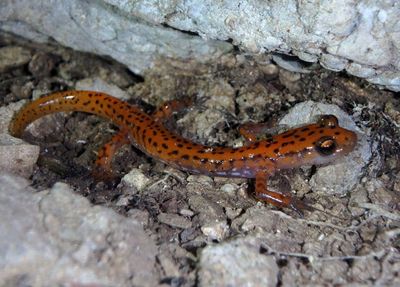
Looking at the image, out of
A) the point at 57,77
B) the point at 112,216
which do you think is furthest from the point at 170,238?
the point at 57,77

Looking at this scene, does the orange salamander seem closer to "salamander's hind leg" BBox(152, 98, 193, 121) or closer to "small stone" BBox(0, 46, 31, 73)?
"salamander's hind leg" BBox(152, 98, 193, 121)

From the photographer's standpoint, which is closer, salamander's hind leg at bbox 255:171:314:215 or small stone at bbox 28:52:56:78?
salamander's hind leg at bbox 255:171:314:215

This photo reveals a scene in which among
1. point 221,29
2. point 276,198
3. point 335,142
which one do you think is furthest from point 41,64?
point 335,142

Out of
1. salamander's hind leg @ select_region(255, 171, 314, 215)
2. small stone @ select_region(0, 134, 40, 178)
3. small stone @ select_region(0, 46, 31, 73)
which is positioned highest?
salamander's hind leg @ select_region(255, 171, 314, 215)

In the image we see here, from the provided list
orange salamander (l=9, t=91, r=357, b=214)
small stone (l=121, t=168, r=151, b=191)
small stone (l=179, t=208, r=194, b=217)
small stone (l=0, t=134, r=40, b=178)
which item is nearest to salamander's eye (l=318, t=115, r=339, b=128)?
orange salamander (l=9, t=91, r=357, b=214)

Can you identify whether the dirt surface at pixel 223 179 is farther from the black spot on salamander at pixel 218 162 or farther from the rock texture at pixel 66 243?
the rock texture at pixel 66 243

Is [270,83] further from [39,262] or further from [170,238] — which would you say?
[39,262]
